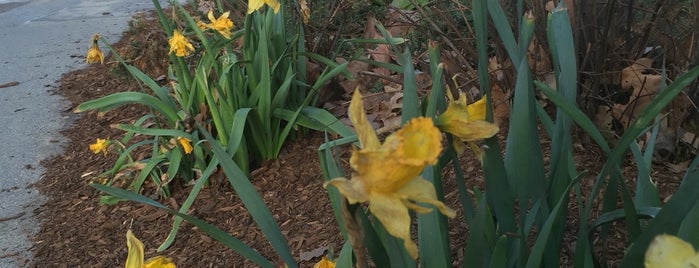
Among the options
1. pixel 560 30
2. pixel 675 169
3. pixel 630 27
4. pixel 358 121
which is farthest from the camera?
pixel 630 27

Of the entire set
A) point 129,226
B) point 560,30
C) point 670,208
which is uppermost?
point 560,30

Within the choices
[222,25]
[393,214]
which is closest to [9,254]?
[222,25]

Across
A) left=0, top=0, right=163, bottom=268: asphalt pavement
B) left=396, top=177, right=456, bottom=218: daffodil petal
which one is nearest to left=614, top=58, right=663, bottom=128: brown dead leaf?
left=396, top=177, right=456, bottom=218: daffodil petal

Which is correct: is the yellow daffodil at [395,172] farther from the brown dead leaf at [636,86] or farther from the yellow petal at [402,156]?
the brown dead leaf at [636,86]

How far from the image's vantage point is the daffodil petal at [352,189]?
0.71 m

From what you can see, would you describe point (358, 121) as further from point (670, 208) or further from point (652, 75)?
point (652, 75)

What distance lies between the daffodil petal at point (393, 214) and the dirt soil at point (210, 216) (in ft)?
4.02

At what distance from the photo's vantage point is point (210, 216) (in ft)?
8.38

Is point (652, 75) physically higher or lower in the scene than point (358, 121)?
lower

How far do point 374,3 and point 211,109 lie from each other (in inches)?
87.3

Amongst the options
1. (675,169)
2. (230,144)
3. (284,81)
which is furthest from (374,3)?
(675,169)

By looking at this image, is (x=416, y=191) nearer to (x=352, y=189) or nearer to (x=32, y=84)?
(x=352, y=189)

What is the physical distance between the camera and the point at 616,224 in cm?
195

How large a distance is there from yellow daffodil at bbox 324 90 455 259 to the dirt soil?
4.01 feet
